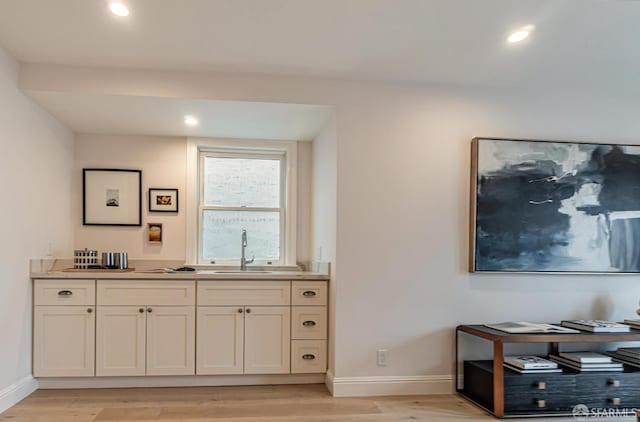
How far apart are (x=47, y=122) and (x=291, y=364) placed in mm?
2649

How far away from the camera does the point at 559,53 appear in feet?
10.4

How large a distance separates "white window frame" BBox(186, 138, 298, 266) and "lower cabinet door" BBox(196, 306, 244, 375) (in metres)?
0.90

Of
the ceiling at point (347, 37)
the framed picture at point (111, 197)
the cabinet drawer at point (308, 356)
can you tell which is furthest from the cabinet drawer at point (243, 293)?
the ceiling at point (347, 37)

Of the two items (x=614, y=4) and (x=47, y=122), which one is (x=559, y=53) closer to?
(x=614, y=4)

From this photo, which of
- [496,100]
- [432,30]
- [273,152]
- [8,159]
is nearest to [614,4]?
[432,30]

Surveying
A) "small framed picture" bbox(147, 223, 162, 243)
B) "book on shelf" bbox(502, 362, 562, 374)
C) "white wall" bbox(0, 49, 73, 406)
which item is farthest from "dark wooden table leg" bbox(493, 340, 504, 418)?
"white wall" bbox(0, 49, 73, 406)

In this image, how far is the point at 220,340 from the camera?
3.81 m

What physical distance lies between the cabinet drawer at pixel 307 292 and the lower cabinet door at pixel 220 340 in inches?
17.4

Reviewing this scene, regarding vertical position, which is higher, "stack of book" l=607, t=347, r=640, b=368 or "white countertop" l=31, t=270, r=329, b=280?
"white countertop" l=31, t=270, r=329, b=280

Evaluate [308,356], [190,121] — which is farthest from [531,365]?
[190,121]

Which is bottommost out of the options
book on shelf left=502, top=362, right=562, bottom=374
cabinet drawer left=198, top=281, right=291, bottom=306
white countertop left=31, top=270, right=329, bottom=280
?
book on shelf left=502, top=362, right=562, bottom=374

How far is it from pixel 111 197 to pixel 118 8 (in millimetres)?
2303

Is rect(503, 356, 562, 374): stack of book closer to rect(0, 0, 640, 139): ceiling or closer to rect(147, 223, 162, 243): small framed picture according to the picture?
rect(0, 0, 640, 139): ceiling

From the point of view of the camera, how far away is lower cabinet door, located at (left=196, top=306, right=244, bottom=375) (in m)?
3.79
